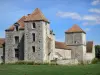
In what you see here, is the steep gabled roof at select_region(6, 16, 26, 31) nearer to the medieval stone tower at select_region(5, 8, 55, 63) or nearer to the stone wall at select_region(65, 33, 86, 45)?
the medieval stone tower at select_region(5, 8, 55, 63)

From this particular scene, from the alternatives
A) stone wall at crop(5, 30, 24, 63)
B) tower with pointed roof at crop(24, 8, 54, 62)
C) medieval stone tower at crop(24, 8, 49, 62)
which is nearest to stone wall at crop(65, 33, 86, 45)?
tower with pointed roof at crop(24, 8, 54, 62)

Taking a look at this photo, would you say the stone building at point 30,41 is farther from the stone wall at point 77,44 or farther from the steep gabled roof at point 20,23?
the stone wall at point 77,44

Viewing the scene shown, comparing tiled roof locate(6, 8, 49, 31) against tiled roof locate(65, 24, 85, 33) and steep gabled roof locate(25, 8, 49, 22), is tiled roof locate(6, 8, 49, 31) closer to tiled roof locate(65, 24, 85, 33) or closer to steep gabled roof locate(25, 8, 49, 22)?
steep gabled roof locate(25, 8, 49, 22)

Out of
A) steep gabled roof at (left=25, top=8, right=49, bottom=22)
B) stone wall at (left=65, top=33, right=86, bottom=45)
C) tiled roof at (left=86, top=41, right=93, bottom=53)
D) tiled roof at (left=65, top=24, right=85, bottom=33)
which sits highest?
steep gabled roof at (left=25, top=8, right=49, bottom=22)

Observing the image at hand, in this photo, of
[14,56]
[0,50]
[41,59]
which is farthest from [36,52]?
[0,50]

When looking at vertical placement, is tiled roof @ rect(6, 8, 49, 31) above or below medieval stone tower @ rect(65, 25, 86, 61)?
above

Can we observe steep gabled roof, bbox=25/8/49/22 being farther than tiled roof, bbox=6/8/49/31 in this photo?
No

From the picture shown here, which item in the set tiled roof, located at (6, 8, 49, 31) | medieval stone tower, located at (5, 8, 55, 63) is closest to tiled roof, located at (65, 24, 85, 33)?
medieval stone tower, located at (5, 8, 55, 63)

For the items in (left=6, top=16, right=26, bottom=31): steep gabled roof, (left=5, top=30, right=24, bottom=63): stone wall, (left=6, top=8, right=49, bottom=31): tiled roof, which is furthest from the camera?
(left=6, top=16, right=26, bottom=31): steep gabled roof

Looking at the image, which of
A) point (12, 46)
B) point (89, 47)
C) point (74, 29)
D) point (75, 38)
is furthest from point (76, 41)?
point (12, 46)

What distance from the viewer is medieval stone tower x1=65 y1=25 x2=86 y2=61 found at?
72.1 metres

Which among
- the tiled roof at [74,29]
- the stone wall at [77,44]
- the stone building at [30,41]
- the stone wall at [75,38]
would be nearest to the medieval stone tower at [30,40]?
the stone building at [30,41]

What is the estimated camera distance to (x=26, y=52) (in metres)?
54.1

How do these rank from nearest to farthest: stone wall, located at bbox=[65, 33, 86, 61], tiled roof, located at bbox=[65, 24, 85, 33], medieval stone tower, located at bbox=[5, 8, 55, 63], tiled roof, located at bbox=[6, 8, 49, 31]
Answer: medieval stone tower, located at bbox=[5, 8, 55, 63]
tiled roof, located at bbox=[6, 8, 49, 31]
stone wall, located at bbox=[65, 33, 86, 61]
tiled roof, located at bbox=[65, 24, 85, 33]
